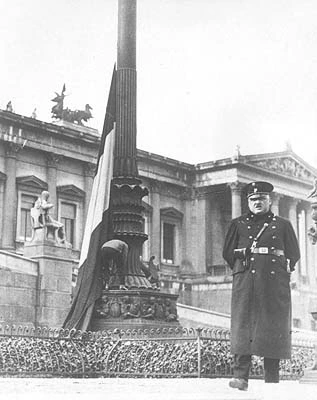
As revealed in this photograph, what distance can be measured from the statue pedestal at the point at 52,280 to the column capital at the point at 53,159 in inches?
783

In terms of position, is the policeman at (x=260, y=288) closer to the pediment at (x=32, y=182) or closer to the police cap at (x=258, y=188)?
the police cap at (x=258, y=188)

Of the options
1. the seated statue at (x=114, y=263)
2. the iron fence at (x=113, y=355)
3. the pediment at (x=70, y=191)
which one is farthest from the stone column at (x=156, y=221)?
the iron fence at (x=113, y=355)

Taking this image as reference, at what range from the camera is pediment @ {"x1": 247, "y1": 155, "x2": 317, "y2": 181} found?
51347mm

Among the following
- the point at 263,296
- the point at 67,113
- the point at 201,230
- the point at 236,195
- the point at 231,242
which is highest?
the point at 67,113

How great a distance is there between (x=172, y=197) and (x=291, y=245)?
A: 4302 centimetres

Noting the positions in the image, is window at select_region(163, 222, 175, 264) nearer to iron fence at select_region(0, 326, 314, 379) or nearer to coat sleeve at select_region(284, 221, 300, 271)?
iron fence at select_region(0, 326, 314, 379)

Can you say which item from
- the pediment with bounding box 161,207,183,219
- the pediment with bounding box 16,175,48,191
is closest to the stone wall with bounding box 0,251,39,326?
the pediment with bounding box 16,175,48,191

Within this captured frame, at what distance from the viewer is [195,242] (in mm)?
51156

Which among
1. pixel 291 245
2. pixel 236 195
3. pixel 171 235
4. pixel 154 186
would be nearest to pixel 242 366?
pixel 291 245

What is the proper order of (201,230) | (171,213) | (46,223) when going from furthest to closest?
1. (201,230)
2. (171,213)
3. (46,223)

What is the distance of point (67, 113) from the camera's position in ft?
146

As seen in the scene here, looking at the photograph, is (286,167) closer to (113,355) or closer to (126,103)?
(126,103)

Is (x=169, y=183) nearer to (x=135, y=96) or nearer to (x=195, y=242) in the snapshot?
(x=195, y=242)

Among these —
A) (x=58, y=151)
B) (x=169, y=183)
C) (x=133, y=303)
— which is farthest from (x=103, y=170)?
(x=169, y=183)
